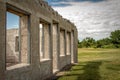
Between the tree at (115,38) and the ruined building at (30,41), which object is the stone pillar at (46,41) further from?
the tree at (115,38)

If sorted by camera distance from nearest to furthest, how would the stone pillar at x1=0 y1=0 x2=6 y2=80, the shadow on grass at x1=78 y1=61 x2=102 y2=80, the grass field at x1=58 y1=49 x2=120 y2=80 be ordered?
1. the stone pillar at x1=0 y1=0 x2=6 y2=80
2. the shadow on grass at x1=78 y1=61 x2=102 y2=80
3. the grass field at x1=58 y1=49 x2=120 y2=80

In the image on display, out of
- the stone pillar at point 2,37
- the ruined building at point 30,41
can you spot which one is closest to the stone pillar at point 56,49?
the ruined building at point 30,41

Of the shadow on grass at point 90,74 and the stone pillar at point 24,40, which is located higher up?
the stone pillar at point 24,40

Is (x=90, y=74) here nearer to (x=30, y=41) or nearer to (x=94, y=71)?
(x=94, y=71)

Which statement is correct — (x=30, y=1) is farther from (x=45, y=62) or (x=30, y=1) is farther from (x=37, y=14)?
(x=45, y=62)

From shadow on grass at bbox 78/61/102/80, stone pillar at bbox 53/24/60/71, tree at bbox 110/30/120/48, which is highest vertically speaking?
tree at bbox 110/30/120/48

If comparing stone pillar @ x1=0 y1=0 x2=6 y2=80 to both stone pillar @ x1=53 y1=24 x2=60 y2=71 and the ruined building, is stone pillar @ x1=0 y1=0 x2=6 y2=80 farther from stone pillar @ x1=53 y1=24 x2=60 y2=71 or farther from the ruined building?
stone pillar @ x1=53 y1=24 x2=60 y2=71

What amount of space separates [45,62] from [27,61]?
2822 mm

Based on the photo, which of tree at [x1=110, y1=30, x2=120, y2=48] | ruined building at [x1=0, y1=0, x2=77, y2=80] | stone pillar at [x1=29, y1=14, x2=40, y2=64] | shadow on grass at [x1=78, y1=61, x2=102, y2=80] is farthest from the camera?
tree at [x1=110, y1=30, x2=120, y2=48]

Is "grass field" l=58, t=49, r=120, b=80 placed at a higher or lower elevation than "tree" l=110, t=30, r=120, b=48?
lower

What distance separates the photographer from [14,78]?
792cm

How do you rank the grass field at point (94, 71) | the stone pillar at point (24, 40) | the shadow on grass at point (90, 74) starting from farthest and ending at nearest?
1. the grass field at point (94, 71)
2. the shadow on grass at point (90, 74)
3. the stone pillar at point (24, 40)

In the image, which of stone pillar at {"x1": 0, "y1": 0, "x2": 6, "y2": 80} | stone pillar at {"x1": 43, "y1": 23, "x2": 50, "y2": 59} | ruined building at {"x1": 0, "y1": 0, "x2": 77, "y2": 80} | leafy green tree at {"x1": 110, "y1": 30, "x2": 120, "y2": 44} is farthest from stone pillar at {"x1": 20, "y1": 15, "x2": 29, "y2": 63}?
leafy green tree at {"x1": 110, "y1": 30, "x2": 120, "y2": 44}

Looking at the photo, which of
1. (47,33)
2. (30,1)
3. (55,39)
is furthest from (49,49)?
(30,1)
